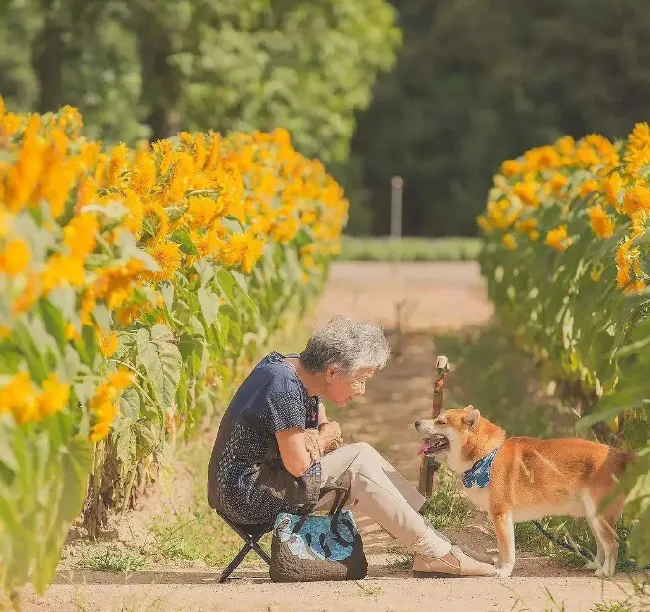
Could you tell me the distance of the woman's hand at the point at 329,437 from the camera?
20.0 feet

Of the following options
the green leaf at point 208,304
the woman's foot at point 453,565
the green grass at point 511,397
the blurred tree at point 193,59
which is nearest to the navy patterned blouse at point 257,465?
the woman's foot at point 453,565

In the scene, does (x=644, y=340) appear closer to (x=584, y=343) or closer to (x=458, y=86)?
(x=584, y=343)

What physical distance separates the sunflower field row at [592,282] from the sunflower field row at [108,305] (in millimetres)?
1538

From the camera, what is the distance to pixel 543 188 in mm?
11844

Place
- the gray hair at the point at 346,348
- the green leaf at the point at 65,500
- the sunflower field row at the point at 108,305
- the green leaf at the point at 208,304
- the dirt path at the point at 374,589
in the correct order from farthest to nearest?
the green leaf at the point at 208,304 → the gray hair at the point at 346,348 → the dirt path at the point at 374,589 → the green leaf at the point at 65,500 → the sunflower field row at the point at 108,305

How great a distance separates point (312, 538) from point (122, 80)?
16700mm

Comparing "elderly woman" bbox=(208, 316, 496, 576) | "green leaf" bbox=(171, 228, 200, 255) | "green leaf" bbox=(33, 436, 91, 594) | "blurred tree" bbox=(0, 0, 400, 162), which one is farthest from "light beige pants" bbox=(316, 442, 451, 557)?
"blurred tree" bbox=(0, 0, 400, 162)

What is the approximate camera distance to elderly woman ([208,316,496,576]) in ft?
18.6

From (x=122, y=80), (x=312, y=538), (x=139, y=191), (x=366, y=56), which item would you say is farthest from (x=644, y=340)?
(x=366, y=56)

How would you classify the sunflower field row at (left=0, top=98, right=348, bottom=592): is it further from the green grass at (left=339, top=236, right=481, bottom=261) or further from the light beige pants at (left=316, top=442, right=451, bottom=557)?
the green grass at (left=339, top=236, right=481, bottom=261)

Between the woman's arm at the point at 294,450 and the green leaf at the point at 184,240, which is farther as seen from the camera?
the green leaf at the point at 184,240

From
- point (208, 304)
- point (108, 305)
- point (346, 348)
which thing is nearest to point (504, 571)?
point (346, 348)

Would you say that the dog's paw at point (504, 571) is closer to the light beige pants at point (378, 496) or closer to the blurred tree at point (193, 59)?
the light beige pants at point (378, 496)

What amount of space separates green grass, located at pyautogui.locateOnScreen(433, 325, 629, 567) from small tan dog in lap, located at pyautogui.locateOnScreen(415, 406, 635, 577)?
36cm
